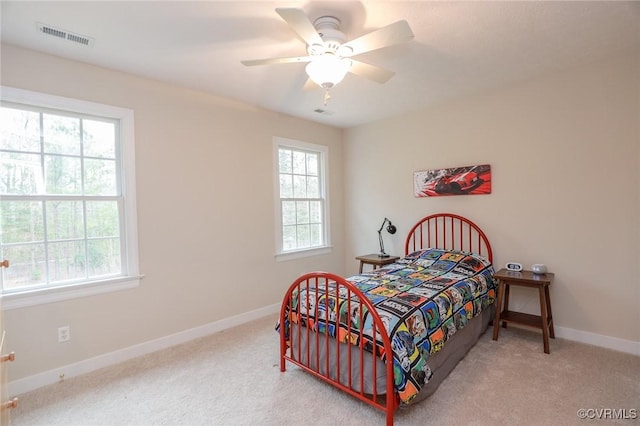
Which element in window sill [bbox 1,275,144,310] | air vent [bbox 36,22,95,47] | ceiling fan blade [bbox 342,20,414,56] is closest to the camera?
ceiling fan blade [bbox 342,20,414,56]

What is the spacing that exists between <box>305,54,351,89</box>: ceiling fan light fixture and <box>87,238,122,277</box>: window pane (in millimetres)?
2189

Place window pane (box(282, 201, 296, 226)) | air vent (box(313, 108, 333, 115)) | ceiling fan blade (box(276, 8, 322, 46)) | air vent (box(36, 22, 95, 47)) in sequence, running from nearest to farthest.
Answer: ceiling fan blade (box(276, 8, 322, 46))
air vent (box(36, 22, 95, 47))
air vent (box(313, 108, 333, 115))
window pane (box(282, 201, 296, 226))

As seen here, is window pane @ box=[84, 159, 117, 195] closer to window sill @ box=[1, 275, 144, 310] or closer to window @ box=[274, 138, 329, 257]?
window sill @ box=[1, 275, 144, 310]

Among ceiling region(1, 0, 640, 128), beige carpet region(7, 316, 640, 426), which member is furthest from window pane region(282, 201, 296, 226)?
beige carpet region(7, 316, 640, 426)

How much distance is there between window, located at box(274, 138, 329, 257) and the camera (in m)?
3.98

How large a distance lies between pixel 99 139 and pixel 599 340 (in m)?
4.64

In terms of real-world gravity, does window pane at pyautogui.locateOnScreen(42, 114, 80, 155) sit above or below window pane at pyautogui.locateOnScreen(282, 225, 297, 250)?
above

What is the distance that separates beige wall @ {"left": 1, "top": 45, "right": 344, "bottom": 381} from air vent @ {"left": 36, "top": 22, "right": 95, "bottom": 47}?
1.19 ft

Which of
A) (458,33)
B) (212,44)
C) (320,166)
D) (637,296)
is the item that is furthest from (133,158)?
(637,296)

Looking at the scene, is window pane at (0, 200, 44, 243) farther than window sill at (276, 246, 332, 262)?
No

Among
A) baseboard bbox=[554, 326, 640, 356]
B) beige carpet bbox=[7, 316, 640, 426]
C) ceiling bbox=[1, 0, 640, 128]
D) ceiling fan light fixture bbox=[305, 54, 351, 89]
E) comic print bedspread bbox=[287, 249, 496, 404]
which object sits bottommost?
beige carpet bbox=[7, 316, 640, 426]

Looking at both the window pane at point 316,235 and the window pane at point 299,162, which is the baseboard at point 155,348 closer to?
the window pane at point 316,235

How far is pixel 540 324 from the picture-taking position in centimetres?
275

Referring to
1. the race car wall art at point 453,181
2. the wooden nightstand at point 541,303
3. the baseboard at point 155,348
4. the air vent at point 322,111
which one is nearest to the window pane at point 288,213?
the air vent at point 322,111
